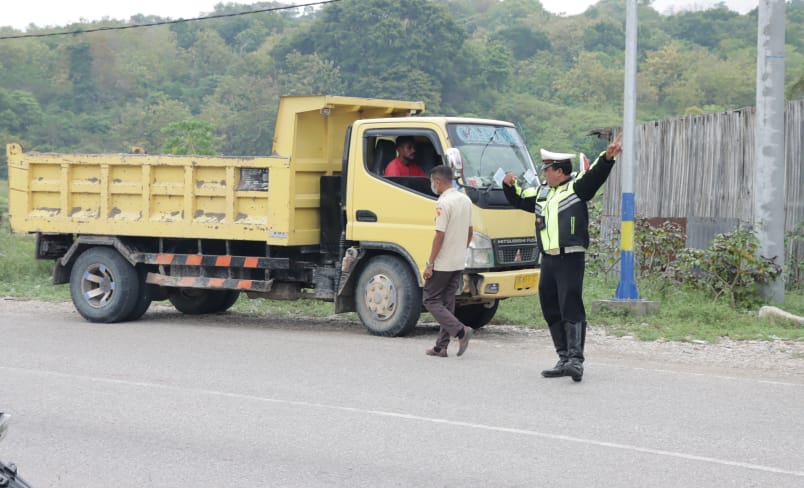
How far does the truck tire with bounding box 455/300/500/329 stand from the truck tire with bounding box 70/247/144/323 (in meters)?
3.84

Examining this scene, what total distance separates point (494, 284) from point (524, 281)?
17.9 inches

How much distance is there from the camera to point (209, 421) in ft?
25.1

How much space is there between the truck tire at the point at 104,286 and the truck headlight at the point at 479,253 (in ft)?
14.2

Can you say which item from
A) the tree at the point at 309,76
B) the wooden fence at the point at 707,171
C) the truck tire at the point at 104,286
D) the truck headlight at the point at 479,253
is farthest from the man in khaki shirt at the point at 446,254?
the tree at the point at 309,76

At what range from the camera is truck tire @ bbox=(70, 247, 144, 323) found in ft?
43.5

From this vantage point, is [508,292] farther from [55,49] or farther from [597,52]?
[55,49]

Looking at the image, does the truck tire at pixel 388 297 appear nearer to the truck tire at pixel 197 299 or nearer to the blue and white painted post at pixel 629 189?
the blue and white painted post at pixel 629 189

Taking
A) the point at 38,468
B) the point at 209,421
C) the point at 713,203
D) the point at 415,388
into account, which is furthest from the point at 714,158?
the point at 38,468

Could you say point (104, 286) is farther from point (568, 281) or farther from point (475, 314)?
point (568, 281)

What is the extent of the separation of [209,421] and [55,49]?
94.4 m

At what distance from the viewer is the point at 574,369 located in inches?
352

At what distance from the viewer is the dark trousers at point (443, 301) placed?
1030cm

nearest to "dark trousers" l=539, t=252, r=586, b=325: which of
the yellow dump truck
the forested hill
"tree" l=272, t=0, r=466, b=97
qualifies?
the yellow dump truck

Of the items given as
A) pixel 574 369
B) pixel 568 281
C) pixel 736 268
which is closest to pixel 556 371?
pixel 574 369
